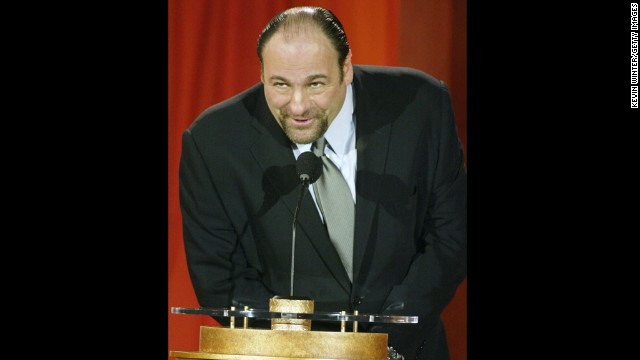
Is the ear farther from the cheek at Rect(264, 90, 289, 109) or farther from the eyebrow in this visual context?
the cheek at Rect(264, 90, 289, 109)

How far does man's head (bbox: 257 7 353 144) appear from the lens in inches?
151

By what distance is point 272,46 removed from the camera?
394 cm

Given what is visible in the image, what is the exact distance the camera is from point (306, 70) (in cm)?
382

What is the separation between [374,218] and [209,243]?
2.08 ft

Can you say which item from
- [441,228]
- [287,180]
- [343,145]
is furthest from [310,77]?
[441,228]

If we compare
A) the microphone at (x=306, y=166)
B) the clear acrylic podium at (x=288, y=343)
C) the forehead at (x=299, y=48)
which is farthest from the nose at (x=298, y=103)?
the clear acrylic podium at (x=288, y=343)

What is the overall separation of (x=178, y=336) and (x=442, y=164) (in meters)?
1.20

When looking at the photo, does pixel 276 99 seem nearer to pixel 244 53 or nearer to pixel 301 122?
pixel 301 122

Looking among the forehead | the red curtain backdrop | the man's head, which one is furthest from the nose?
the red curtain backdrop

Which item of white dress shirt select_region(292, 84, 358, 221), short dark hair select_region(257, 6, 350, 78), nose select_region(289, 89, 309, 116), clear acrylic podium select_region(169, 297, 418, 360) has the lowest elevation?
clear acrylic podium select_region(169, 297, 418, 360)

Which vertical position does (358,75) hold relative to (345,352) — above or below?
above

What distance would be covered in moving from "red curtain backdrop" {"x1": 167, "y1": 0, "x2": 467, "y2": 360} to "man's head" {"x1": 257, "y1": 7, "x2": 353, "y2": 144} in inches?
2.7
